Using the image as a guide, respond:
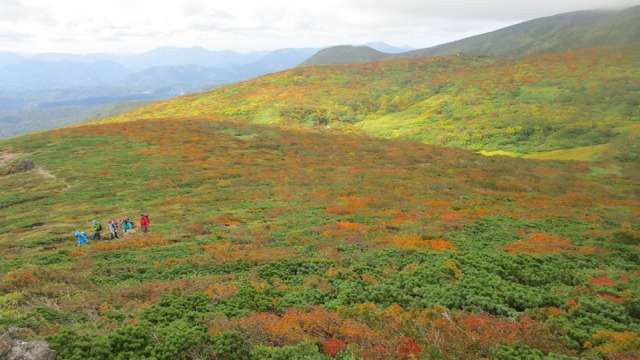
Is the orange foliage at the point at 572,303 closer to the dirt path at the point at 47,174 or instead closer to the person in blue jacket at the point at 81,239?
the person in blue jacket at the point at 81,239

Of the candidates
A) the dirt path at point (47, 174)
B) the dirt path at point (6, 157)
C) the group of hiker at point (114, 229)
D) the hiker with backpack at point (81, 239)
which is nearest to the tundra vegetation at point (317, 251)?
the dirt path at point (47, 174)

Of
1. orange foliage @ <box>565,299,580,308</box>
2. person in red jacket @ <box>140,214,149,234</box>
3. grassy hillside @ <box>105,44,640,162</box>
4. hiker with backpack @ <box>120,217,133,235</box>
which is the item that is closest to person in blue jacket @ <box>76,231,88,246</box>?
hiker with backpack @ <box>120,217,133,235</box>

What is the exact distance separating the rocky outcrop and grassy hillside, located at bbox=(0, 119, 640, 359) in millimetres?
303

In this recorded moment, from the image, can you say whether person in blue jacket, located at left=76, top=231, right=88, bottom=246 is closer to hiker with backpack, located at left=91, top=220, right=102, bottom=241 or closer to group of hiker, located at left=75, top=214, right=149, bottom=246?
group of hiker, located at left=75, top=214, right=149, bottom=246

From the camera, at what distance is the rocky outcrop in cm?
1047

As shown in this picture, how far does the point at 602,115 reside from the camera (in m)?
74.2

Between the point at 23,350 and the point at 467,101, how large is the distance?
318 ft

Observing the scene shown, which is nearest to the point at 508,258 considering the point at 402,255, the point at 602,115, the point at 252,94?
the point at 402,255

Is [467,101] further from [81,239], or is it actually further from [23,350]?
[23,350]

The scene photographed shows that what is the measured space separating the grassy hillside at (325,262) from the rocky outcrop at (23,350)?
0.99ft

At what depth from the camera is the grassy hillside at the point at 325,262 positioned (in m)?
12.2

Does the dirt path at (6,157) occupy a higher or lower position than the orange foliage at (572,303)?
higher

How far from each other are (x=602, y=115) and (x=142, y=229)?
81489 mm

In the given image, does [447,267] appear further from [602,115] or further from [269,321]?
[602,115]
